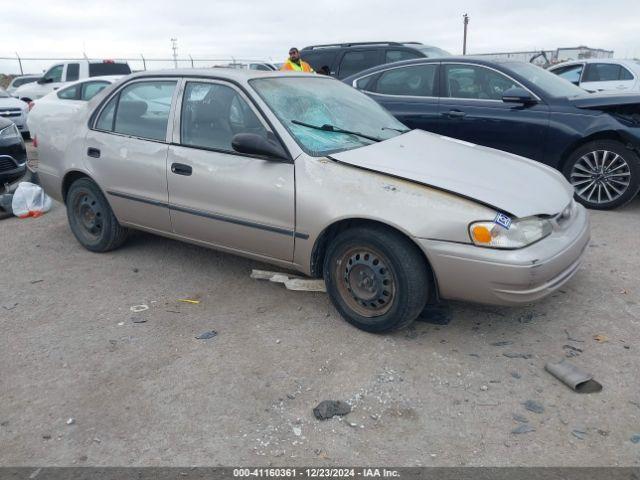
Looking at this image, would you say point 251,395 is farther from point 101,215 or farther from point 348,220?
point 101,215

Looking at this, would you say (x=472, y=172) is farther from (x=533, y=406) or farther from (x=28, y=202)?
(x=28, y=202)

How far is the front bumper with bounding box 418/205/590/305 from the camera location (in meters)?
3.05

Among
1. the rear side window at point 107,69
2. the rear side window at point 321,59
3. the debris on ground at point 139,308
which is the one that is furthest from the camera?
the rear side window at point 107,69

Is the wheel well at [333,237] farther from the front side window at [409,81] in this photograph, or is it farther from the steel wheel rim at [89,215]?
the front side window at [409,81]

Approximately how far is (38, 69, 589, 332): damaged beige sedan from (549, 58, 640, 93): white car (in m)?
8.34

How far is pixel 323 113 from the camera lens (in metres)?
4.07

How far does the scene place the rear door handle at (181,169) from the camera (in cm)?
407

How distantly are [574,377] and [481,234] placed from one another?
0.91 metres

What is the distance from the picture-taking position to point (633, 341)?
11.0ft

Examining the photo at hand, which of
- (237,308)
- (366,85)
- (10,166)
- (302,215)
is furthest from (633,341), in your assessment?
(10,166)

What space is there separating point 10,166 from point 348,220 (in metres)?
5.23

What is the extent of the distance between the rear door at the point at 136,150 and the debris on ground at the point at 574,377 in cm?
296

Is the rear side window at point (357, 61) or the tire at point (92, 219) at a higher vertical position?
the rear side window at point (357, 61)

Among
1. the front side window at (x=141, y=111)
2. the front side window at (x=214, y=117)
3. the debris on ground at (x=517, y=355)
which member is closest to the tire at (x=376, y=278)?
the debris on ground at (x=517, y=355)
